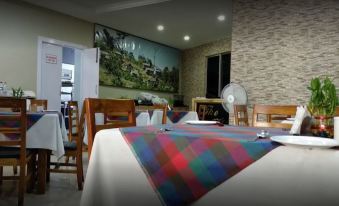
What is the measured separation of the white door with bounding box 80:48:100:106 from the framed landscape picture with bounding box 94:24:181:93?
0.39m

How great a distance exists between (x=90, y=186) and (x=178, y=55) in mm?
10131

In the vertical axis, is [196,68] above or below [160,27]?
below

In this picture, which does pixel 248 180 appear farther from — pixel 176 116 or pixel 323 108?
pixel 176 116

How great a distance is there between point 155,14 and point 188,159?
260 inches

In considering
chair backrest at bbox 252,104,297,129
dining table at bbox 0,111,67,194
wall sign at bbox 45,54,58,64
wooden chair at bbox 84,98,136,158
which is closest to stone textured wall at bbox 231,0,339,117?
chair backrest at bbox 252,104,297,129

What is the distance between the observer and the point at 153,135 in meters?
1.23

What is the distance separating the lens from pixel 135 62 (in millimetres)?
9102

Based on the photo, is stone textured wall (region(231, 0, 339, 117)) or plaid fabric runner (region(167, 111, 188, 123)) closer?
plaid fabric runner (region(167, 111, 188, 123))

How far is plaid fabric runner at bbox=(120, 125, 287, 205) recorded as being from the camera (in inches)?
42.1

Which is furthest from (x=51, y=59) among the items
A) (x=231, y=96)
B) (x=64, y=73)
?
(x=231, y=96)

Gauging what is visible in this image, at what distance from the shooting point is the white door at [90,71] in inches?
289

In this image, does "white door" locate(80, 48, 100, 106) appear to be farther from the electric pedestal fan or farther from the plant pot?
the plant pot

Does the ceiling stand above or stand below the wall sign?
above

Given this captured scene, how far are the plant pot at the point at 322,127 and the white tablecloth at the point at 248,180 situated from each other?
12.2 inches
